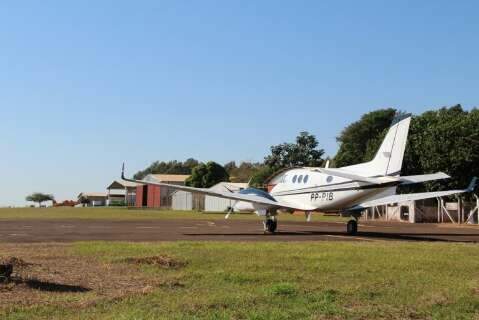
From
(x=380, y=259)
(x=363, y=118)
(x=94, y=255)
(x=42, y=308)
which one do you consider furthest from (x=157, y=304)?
(x=363, y=118)

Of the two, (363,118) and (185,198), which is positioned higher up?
(363,118)

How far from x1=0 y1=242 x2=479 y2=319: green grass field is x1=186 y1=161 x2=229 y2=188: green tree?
3636 inches

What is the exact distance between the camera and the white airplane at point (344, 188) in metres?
27.1

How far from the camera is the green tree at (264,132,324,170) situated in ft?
372

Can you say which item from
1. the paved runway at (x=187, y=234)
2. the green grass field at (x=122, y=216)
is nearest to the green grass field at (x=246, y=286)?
the paved runway at (x=187, y=234)

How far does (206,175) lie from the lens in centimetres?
10969

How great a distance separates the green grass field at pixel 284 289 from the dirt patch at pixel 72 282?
8 centimetres

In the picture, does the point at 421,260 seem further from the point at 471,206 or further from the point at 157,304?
the point at 471,206

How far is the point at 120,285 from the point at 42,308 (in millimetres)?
2259

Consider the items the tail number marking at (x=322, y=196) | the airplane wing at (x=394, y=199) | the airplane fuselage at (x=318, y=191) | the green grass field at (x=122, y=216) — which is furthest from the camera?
the green grass field at (x=122, y=216)

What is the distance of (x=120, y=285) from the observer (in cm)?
1022

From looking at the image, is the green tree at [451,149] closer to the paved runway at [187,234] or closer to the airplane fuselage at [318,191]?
the paved runway at [187,234]

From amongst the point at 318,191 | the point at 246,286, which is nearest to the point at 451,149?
the point at 318,191

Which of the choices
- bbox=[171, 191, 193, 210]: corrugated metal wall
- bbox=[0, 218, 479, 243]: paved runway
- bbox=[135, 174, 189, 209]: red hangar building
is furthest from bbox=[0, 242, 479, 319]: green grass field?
bbox=[135, 174, 189, 209]: red hangar building
